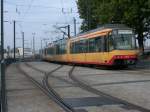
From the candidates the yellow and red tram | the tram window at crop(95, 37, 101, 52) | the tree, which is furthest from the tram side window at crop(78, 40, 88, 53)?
the tree

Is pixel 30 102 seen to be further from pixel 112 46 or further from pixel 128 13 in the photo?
pixel 128 13

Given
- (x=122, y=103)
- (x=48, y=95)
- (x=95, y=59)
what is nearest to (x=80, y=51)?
(x=95, y=59)

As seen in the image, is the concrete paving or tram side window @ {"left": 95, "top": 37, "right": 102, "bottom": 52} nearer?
the concrete paving

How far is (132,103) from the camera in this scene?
594 inches

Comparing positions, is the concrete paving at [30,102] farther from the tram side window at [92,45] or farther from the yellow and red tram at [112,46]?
the tram side window at [92,45]

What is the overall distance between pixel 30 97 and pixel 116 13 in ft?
131

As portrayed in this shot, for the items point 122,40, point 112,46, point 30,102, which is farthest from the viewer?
point 122,40

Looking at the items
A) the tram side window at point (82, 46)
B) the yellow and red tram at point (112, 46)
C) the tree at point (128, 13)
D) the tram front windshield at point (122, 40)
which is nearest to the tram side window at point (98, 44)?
the yellow and red tram at point (112, 46)

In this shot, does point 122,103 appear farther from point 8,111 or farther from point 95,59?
point 95,59

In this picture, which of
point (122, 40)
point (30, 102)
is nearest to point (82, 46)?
point (122, 40)

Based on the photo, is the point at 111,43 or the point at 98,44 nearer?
the point at 111,43

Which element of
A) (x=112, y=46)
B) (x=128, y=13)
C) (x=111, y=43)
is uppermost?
(x=128, y=13)

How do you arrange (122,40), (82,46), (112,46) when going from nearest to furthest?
(112,46) < (122,40) < (82,46)

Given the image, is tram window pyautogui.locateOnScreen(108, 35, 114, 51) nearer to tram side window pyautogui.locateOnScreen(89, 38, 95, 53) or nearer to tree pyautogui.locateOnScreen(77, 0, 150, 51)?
tram side window pyautogui.locateOnScreen(89, 38, 95, 53)
